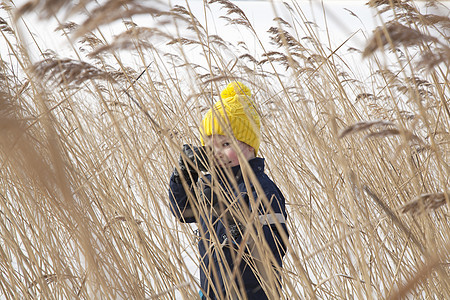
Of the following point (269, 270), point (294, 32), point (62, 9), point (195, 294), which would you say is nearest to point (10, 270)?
point (195, 294)

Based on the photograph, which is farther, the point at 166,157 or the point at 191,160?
the point at 191,160

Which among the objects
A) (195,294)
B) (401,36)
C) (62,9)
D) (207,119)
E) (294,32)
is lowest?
(195,294)

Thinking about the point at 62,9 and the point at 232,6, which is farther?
the point at 232,6

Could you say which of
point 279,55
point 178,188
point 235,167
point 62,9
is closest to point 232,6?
point 279,55

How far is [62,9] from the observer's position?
57 centimetres

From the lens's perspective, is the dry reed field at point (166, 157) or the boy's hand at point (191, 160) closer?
the dry reed field at point (166, 157)

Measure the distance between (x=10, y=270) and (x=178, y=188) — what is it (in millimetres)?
609

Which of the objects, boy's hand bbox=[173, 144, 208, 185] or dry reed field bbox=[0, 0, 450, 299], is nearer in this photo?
dry reed field bbox=[0, 0, 450, 299]

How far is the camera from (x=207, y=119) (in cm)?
145

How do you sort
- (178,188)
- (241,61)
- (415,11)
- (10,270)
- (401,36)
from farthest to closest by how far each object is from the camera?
(241,61) < (178,188) < (10,270) < (415,11) < (401,36)

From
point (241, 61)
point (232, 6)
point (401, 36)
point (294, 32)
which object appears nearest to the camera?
point (401, 36)

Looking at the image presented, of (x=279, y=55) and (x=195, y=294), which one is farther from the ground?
(x=279, y=55)

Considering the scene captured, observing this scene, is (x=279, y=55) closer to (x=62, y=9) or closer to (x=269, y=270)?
(x=269, y=270)

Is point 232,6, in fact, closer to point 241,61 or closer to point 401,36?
point 241,61
